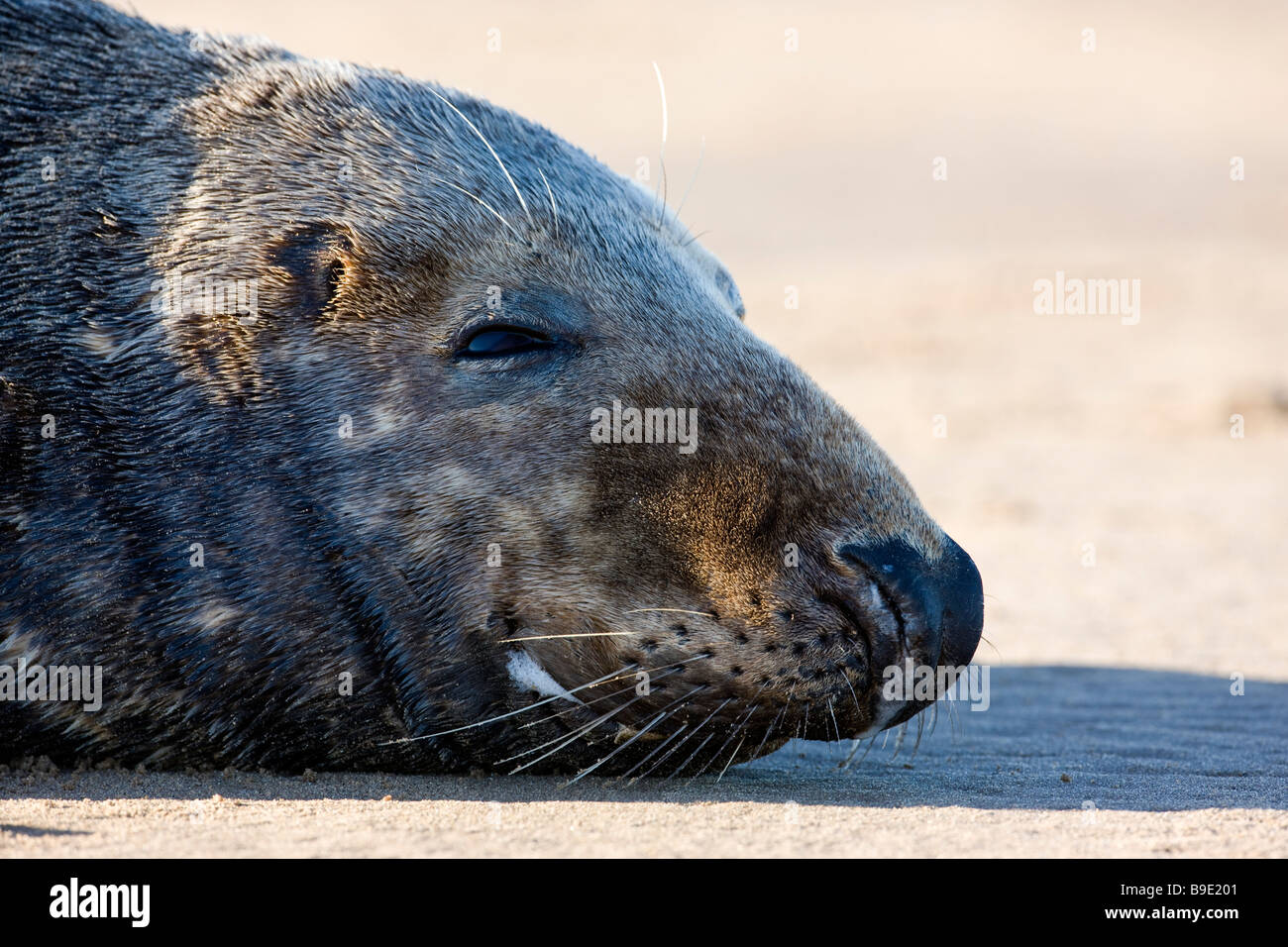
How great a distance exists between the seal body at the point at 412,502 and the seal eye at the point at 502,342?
0.03 feet

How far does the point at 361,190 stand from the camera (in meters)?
4.50

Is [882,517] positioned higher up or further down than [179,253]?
further down

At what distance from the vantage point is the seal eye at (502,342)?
433cm

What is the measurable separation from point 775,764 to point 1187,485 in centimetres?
955

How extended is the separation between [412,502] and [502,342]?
547 mm

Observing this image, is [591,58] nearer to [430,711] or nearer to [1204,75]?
[1204,75]

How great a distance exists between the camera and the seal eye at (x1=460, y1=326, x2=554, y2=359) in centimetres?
433

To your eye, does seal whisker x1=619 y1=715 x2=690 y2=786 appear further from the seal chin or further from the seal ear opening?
the seal ear opening

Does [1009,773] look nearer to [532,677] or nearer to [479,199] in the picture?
[532,677]

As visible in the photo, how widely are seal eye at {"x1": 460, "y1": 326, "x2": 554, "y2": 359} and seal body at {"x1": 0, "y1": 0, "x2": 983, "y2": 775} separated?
0.01 meters

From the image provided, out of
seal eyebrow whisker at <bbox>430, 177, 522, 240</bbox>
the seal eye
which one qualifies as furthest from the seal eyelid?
seal eyebrow whisker at <bbox>430, 177, 522, 240</bbox>

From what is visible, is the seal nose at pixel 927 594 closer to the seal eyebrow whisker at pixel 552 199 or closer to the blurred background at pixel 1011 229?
the seal eyebrow whisker at pixel 552 199
